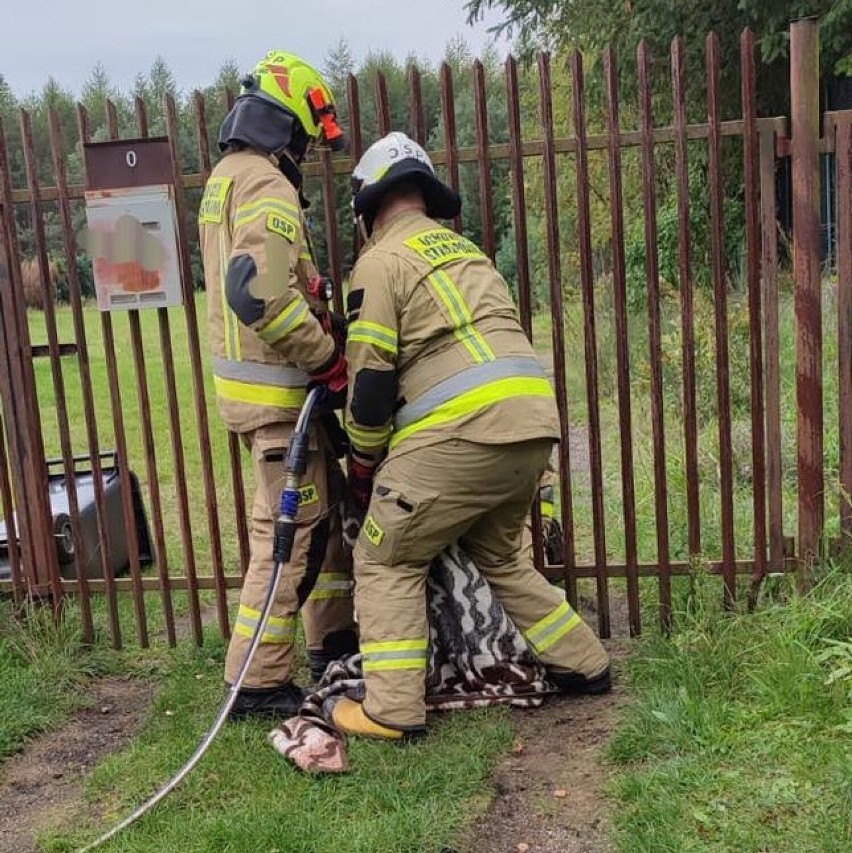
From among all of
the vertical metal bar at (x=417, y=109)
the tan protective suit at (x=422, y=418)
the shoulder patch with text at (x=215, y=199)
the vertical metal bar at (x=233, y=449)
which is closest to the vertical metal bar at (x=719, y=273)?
the tan protective suit at (x=422, y=418)

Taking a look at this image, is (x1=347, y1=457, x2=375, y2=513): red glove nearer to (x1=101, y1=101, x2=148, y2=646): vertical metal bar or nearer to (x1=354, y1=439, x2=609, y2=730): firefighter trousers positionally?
(x1=354, y1=439, x2=609, y2=730): firefighter trousers

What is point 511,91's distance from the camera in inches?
162

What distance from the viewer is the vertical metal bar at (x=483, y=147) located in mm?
4102

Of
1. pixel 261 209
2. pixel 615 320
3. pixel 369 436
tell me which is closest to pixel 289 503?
pixel 369 436

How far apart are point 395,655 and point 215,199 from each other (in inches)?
68.8

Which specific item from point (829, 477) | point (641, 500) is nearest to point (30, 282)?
point (641, 500)

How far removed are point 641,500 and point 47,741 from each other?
3726 millimetres

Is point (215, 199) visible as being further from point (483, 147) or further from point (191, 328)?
point (483, 147)

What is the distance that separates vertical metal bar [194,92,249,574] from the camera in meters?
4.27

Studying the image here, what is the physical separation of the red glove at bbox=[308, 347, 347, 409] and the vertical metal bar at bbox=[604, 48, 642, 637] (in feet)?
3.51

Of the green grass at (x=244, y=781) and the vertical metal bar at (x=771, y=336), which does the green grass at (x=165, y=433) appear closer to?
the green grass at (x=244, y=781)

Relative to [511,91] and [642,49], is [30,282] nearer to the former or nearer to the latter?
[511,91]

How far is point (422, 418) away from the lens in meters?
3.68

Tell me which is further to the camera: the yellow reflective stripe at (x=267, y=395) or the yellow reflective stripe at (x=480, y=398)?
the yellow reflective stripe at (x=267, y=395)
